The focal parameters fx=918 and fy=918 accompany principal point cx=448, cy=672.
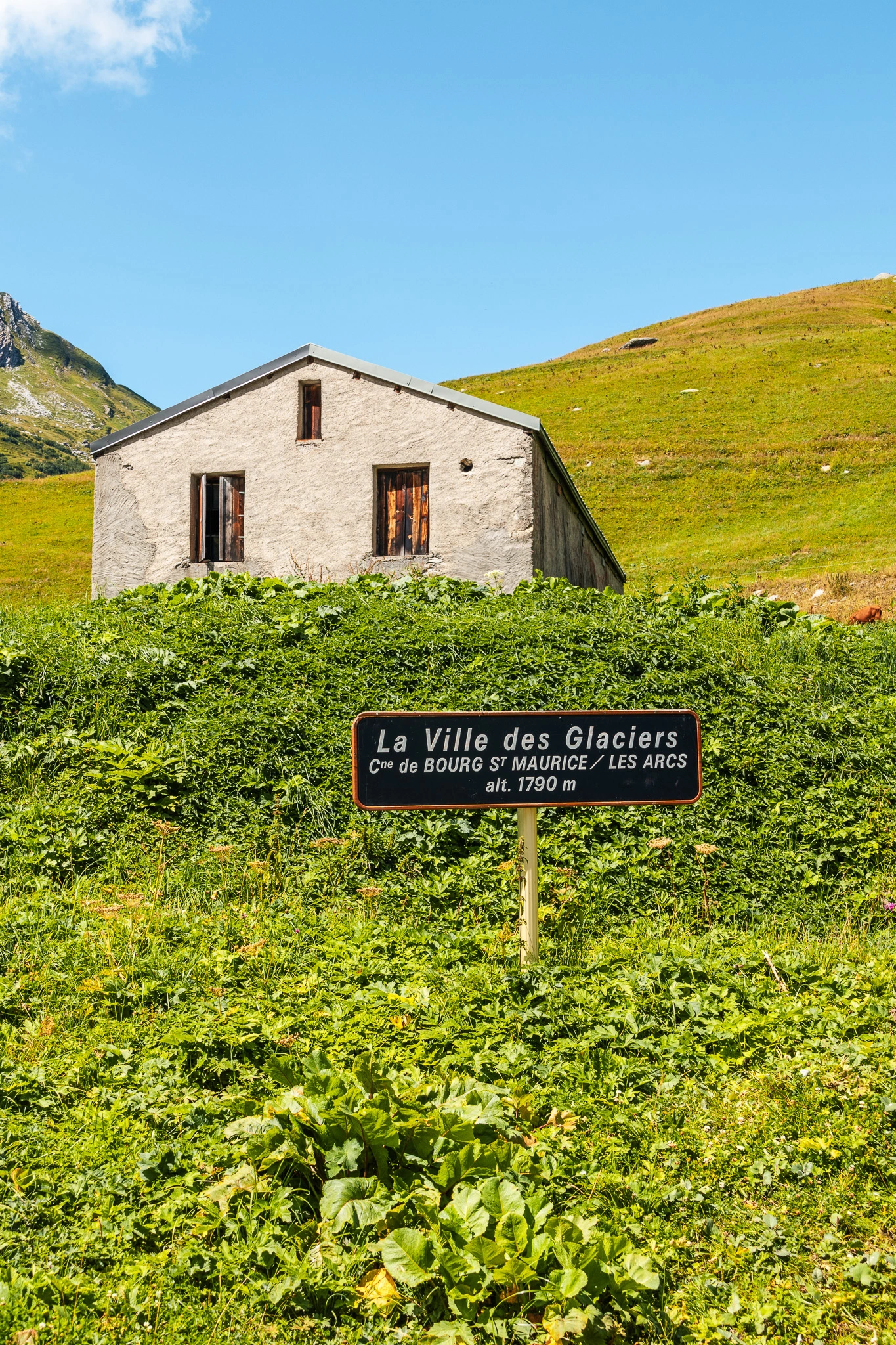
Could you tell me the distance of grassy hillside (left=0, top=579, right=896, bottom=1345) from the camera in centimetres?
304

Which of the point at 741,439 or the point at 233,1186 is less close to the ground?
the point at 741,439

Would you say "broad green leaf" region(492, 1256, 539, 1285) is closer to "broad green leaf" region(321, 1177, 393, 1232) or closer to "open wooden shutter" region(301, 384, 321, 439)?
"broad green leaf" region(321, 1177, 393, 1232)

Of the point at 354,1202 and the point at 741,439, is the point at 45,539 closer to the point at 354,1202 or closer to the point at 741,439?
the point at 741,439

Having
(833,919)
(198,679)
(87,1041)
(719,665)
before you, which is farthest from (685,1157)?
(198,679)

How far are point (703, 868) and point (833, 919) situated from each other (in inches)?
36.9

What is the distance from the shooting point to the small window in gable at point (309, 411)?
1577 centimetres

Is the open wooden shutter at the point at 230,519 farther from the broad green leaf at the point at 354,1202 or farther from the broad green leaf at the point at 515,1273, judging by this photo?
the broad green leaf at the point at 515,1273

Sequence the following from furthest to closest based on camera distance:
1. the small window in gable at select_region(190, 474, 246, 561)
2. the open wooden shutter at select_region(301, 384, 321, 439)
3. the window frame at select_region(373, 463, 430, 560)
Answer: the small window in gable at select_region(190, 474, 246, 561)
the open wooden shutter at select_region(301, 384, 321, 439)
the window frame at select_region(373, 463, 430, 560)

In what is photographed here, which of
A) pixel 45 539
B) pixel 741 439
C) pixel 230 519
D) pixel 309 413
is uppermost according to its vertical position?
pixel 741 439

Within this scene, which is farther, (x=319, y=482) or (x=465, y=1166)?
(x=319, y=482)

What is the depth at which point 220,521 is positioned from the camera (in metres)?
16.1

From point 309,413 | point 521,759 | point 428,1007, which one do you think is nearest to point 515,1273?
point 428,1007

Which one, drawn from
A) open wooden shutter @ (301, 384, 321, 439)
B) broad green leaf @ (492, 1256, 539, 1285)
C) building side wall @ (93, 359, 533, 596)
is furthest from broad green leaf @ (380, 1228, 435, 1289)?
open wooden shutter @ (301, 384, 321, 439)

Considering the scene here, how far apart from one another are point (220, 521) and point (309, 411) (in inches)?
97.3
